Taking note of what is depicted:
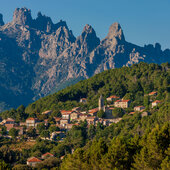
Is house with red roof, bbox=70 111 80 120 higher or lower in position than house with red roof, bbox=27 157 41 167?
higher

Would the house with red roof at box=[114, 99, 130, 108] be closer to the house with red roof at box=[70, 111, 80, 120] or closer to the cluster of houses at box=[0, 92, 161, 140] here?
the cluster of houses at box=[0, 92, 161, 140]

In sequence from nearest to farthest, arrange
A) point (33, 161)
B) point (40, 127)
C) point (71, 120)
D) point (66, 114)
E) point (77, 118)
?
1. point (33, 161)
2. point (40, 127)
3. point (77, 118)
4. point (71, 120)
5. point (66, 114)

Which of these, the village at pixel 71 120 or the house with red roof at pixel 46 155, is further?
the village at pixel 71 120

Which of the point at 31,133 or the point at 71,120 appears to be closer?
the point at 31,133

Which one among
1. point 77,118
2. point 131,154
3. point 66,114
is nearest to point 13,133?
point 66,114

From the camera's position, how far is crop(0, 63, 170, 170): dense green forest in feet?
194

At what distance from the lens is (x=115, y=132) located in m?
122

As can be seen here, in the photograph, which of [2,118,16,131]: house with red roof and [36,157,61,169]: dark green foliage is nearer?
[36,157,61,169]: dark green foliage

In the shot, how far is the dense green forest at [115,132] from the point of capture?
59.2m

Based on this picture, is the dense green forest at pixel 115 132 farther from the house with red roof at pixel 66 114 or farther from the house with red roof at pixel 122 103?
the house with red roof at pixel 66 114

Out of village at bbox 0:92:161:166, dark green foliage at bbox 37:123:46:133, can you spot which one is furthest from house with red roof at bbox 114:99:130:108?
dark green foliage at bbox 37:123:46:133

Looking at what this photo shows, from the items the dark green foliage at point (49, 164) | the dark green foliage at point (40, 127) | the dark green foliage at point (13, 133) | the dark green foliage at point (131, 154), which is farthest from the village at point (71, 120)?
the dark green foliage at point (131, 154)

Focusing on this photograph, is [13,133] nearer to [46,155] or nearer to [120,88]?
[46,155]

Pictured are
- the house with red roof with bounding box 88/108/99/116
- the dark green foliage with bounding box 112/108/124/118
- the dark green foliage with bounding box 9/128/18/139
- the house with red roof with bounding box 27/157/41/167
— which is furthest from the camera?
the house with red roof with bounding box 88/108/99/116
